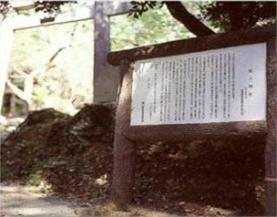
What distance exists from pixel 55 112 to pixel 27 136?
2.35 ft

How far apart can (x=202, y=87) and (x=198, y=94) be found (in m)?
0.06

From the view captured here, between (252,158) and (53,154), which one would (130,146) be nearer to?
(252,158)

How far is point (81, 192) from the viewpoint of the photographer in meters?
4.59

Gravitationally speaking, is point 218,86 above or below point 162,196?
above

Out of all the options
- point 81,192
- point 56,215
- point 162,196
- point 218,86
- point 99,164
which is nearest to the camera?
point 218,86

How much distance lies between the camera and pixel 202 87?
3.54 metres

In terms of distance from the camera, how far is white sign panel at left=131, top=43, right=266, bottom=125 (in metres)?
3.28

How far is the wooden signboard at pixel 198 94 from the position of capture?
10.6 ft

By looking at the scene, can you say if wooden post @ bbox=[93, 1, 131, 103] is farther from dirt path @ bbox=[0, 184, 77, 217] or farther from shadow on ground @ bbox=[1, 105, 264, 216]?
dirt path @ bbox=[0, 184, 77, 217]

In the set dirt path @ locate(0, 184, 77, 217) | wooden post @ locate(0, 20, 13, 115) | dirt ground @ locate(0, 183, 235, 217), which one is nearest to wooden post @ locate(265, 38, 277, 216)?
dirt ground @ locate(0, 183, 235, 217)

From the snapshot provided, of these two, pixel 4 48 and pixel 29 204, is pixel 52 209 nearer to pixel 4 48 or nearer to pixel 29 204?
pixel 29 204

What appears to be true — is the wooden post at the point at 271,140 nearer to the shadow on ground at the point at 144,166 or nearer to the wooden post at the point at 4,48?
the shadow on ground at the point at 144,166

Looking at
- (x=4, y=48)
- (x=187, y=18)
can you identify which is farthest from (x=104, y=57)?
(x=187, y=18)

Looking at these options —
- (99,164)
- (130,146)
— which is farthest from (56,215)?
(99,164)
